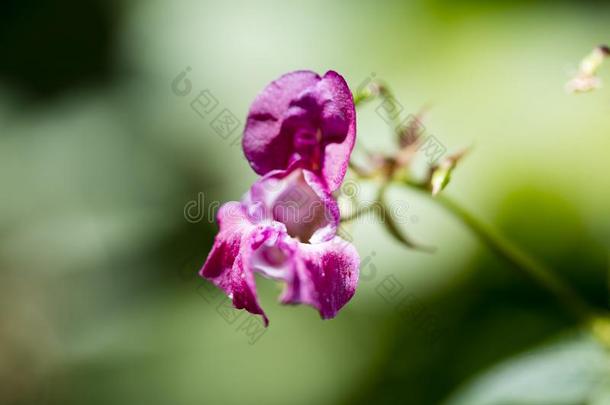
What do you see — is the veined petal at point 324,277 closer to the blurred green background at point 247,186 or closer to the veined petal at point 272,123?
the veined petal at point 272,123

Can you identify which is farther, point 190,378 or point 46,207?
point 46,207

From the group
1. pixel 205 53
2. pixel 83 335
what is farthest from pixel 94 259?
pixel 205 53

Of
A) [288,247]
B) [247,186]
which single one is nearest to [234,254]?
[288,247]

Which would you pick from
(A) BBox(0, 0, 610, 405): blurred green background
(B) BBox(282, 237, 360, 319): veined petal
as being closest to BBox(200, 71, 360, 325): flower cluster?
(B) BBox(282, 237, 360, 319): veined petal

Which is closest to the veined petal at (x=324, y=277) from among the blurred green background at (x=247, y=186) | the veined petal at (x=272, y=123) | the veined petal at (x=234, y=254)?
the veined petal at (x=234, y=254)

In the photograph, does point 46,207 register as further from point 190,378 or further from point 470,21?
point 470,21

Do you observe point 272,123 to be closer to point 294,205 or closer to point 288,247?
point 294,205

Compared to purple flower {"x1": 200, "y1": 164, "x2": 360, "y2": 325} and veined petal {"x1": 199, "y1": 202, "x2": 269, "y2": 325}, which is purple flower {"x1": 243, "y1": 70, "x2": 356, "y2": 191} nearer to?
purple flower {"x1": 200, "y1": 164, "x2": 360, "y2": 325}
